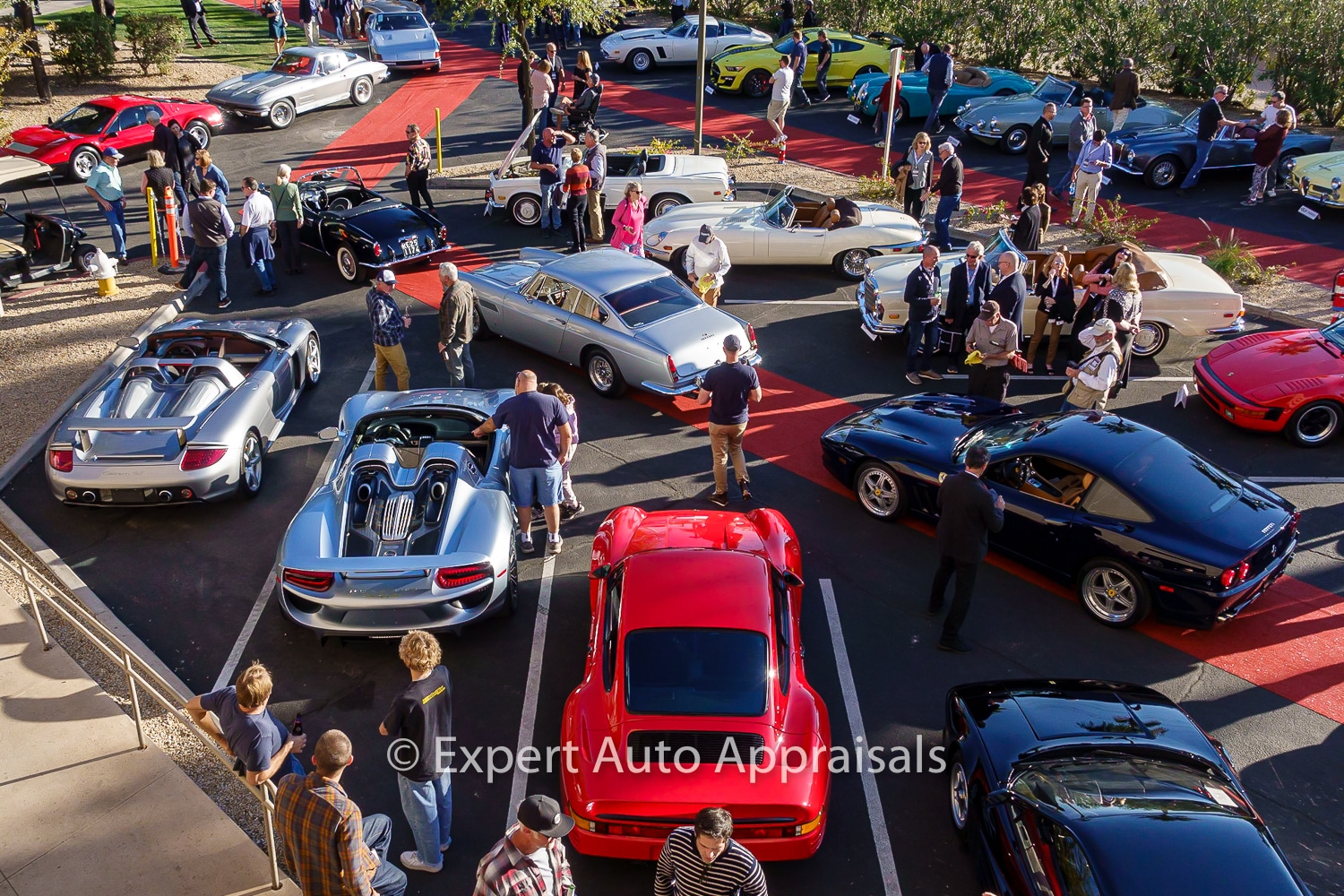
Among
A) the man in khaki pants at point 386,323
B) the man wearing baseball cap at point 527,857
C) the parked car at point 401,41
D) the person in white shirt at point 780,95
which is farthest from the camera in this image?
the parked car at point 401,41

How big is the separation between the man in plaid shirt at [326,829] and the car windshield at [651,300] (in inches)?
286

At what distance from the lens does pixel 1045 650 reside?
8.16 m

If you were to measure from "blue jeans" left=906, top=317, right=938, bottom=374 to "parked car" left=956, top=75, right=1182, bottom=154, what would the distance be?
940 cm

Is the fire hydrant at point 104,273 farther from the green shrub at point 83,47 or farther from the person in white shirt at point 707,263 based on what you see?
the green shrub at point 83,47

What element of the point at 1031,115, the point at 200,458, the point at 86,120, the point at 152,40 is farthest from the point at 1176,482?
the point at 152,40

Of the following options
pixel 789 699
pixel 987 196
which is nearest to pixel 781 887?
pixel 789 699

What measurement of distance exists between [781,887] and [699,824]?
1.69 metres

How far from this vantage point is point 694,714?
244 inches

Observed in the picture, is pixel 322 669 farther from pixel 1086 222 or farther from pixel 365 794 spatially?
pixel 1086 222

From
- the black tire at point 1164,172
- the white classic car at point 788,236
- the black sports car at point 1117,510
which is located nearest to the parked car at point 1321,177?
the black tire at point 1164,172

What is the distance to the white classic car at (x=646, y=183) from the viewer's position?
16.3m

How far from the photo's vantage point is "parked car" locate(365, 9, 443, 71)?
25453mm

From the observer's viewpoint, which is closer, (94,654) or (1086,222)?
(94,654)

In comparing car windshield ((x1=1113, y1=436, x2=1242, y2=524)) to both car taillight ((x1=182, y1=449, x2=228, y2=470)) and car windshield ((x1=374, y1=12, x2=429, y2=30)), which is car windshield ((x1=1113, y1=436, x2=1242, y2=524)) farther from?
car windshield ((x1=374, y1=12, x2=429, y2=30))
